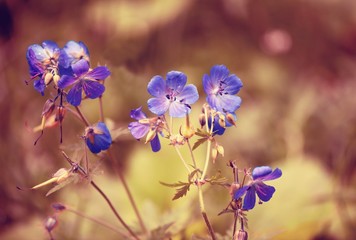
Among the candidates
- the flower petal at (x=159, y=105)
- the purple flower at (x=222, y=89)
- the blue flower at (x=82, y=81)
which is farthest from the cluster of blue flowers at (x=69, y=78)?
the purple flower at (x=222, y=89)

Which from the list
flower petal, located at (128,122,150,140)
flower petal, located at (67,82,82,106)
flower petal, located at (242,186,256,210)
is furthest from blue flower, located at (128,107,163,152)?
flower petal, located at (242,186,256,210)

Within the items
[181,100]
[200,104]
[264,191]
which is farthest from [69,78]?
[200,104]

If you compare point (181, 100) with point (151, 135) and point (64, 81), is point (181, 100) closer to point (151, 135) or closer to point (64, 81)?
point (151, 135)

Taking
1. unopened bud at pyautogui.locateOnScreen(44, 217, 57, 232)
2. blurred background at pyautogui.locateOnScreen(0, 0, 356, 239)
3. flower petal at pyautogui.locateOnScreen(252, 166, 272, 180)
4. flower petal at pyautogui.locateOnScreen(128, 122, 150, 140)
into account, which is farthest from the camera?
blurred background at pyautogui.locateOnScreen(0, 0, 356, 239)

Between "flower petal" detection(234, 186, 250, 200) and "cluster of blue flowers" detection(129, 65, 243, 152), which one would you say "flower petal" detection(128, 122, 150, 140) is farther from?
"flower petal" detection(234, 186, 250, 200)

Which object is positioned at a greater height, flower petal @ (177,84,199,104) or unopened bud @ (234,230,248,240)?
flower petal @ (177,84,199,104)

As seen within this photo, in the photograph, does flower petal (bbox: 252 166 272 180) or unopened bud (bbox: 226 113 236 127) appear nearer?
flower petal (bbox: 252 166 272 180)

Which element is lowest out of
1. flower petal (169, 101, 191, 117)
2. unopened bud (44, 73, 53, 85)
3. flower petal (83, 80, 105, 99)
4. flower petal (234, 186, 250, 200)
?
flower petal (234, 186, 250, 200)

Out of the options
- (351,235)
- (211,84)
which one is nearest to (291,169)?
(351,235)
